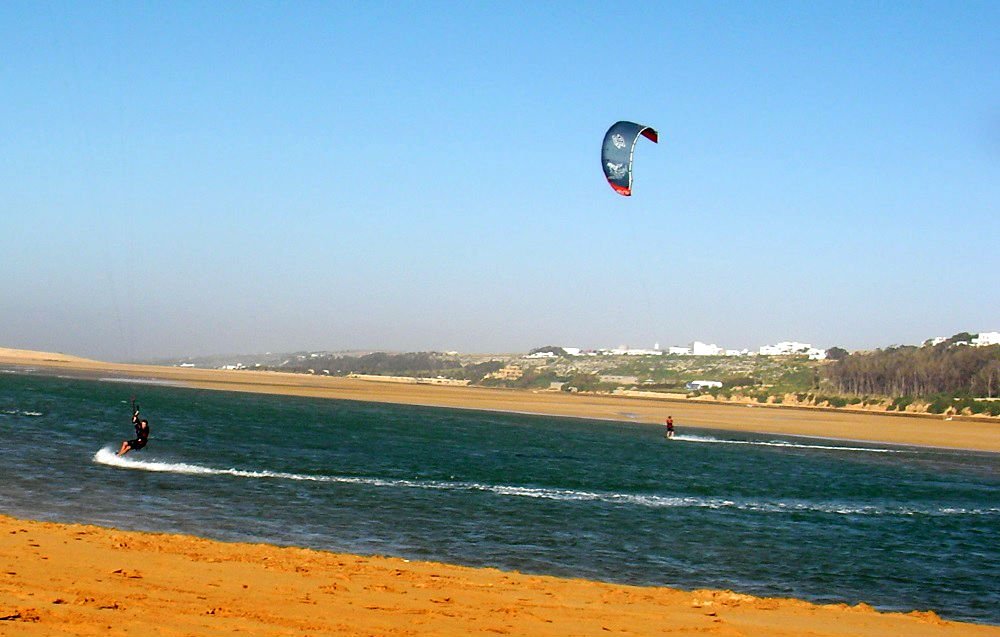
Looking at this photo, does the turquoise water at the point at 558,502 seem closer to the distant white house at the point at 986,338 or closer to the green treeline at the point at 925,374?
the green treeline at the point at 925,374

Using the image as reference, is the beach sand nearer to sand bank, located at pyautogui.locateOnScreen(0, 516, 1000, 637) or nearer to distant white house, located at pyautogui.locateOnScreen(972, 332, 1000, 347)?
sand bank, located at pyautogui.locateOnScreen(0, 516, 1000, 637)

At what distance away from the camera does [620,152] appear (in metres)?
25.1

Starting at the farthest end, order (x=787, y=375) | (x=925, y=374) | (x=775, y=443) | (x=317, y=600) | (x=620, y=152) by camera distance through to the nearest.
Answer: (x=787, y=375) → (x=925, y=374) → (x=775, y=443) → (x=620, y=152) → (x=317, y=600)

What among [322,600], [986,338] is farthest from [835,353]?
[322,600]

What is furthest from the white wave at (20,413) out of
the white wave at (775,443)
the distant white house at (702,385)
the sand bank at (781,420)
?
the distant white house at (702,385)

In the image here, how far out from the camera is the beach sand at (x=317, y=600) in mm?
8258

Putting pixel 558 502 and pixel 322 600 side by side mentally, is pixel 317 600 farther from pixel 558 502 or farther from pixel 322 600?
pixel 558 502

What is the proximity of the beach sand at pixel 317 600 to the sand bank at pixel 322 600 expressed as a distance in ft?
0.06

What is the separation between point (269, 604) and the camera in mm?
9164

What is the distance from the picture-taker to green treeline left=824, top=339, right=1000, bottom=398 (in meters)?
84.5

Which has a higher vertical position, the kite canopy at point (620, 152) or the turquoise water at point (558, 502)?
the kite canopy at point (620, 152)

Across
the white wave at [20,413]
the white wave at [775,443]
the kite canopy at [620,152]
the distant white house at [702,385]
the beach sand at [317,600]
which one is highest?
the kite canopy at [620,152]

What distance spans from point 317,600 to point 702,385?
112 m

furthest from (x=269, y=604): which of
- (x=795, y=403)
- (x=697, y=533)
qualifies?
(x=795, y=403)
